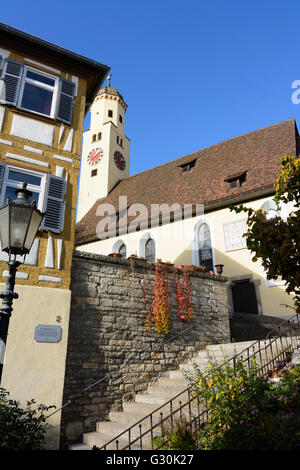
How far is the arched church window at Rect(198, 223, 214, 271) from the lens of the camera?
50.0ft

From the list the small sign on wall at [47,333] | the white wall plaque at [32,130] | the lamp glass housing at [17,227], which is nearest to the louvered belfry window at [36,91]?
the white wall plaque at [32,130]

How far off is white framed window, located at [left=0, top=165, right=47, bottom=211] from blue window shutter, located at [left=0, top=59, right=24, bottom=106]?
1.77 meters

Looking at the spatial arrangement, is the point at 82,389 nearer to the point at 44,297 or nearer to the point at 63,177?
the point at 44,297

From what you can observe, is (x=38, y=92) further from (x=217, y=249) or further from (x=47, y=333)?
(x=217, y=249)

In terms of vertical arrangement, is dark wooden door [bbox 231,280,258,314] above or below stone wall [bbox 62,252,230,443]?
above

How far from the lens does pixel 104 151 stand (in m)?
27.1

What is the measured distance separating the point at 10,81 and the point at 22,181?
2.63m

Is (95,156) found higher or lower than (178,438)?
higher

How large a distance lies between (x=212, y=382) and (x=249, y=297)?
28.1 feet

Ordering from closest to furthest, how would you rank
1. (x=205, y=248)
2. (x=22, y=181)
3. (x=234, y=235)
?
(x=22, y=181)
(x=234, y=235)
(x=205, y=248)

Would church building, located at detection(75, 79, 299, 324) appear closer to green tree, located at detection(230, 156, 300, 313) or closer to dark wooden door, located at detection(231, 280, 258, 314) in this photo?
dark wooden door, located at detection(231, 280, 258, 314)

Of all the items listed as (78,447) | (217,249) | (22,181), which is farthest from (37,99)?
(217,249)

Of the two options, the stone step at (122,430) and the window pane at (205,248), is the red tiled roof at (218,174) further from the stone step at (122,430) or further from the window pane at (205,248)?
the stone step at (122,430)

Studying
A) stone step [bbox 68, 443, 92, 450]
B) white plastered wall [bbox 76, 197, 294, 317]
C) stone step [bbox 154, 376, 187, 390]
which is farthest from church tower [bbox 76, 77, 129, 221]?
stone step [bbox 68, 443, 92, 450]
